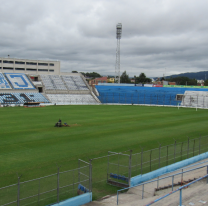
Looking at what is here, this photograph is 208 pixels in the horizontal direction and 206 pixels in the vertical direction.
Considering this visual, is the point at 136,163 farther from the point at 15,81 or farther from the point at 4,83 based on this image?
the point at 15,81

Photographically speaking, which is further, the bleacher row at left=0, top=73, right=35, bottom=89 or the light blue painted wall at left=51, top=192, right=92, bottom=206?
the bleacher row at left=0, top=73, right=35, bottom=89

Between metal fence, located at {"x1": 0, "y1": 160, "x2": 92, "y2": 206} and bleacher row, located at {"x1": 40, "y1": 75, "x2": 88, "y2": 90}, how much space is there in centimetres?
7369

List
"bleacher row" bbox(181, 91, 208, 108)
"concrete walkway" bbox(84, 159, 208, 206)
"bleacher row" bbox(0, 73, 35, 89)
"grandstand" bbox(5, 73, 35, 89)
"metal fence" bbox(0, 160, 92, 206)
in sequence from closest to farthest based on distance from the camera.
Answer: "concrete walkway" bbox(84, 159, 208, 206) < "metal fence" bbox(0, 160, 92, 206) < "bleacher row" bbox(181, 91, 208, 108) < "bleacher row" bbox(0, 73, 35, 89) < "grandstand" bbox(5, 73, 35, 89)

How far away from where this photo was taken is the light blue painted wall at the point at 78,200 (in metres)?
11.6

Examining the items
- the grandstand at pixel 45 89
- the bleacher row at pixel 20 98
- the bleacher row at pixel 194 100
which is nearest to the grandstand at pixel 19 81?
the grandstand at pixel 45 89

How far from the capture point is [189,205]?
9.85 meters

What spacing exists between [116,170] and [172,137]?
1299 cm

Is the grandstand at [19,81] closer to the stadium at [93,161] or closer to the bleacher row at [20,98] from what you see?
the bleacher row at [20,98]

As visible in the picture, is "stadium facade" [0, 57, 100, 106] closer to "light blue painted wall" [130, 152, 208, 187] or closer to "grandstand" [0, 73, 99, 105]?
"grandstand" [0, 73, 99, 105]

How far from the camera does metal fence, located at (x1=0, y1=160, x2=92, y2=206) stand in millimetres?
10711

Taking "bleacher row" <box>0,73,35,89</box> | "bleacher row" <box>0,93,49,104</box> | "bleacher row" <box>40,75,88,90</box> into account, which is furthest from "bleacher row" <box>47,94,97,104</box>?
"bleacher row" <box>0,73,35,89</box>

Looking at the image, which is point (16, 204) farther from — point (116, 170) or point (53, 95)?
point (53, 95)

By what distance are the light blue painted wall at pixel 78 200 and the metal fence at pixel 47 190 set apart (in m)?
0.25

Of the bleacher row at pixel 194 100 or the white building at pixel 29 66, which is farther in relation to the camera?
the white building at pixel 29 66
